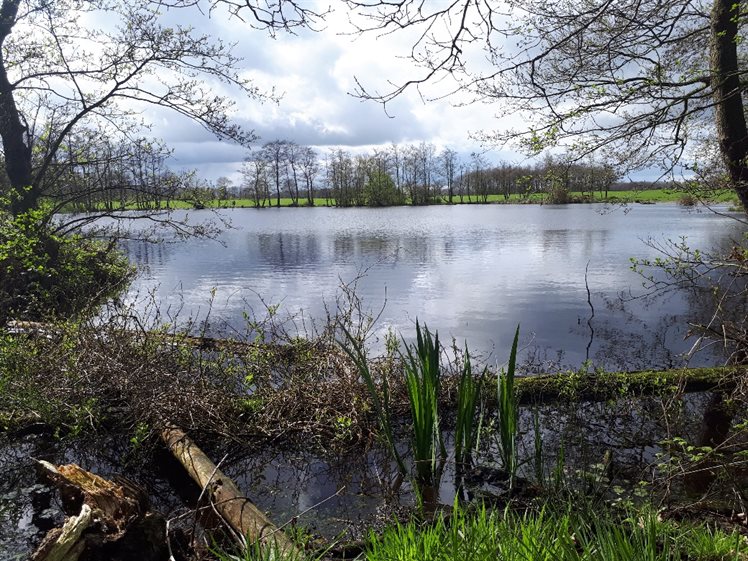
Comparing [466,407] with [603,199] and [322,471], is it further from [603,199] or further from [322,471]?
[603,199]

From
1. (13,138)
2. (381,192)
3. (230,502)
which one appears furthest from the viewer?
(381,192)

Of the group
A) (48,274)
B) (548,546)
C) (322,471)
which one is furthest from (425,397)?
(48,274)

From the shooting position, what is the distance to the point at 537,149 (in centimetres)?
679

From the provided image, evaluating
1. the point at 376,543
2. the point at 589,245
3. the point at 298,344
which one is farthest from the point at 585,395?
the point at 589,245

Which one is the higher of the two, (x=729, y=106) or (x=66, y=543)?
(x=729, y=106)

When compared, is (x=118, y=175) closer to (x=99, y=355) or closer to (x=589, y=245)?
(x=99, y=355)

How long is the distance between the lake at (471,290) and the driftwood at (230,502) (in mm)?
2991

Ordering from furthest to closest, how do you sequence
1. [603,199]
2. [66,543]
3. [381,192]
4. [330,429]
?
[381,192]
[603,199]
[330,429]
[66,543]

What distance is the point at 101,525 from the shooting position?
11.2ft

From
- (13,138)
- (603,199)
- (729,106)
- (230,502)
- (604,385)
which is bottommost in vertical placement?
(604,385)

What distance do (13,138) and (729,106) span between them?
14.1 metres

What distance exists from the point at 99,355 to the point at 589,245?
23.8m

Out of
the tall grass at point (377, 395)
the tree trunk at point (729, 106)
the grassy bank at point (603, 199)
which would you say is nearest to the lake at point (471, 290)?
the grassy bank at point (603, 199)

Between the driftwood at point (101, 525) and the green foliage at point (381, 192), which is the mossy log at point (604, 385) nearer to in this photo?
the driftwood at point (101, 525)
